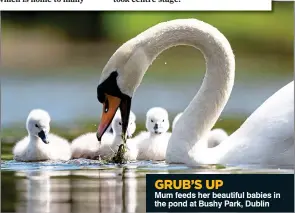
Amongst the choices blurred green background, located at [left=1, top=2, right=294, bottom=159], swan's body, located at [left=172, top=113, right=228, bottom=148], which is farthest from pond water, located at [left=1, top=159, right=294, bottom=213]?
swan's body, located at [left=172, top=113, right=228, bottom=148]

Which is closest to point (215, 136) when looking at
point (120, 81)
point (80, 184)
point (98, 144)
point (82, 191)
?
point (98, 144)

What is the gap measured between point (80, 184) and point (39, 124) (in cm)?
108

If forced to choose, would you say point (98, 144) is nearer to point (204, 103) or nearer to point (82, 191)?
point (204, 103)

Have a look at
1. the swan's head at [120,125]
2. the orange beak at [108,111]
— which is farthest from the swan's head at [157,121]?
the orange beak at [108,111]

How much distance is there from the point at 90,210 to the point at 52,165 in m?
1.14

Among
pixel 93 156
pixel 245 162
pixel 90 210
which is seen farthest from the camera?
pixel 93 156

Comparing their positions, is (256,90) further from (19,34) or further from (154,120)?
(19,34)

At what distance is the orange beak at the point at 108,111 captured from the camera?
30.5 feet

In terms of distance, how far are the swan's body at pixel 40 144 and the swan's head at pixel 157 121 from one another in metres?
0.54

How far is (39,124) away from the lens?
32.8ft

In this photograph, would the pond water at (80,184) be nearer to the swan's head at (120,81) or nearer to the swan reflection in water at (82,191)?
the swan reflection in water at (82,191)

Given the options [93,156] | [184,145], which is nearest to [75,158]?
[93,156]

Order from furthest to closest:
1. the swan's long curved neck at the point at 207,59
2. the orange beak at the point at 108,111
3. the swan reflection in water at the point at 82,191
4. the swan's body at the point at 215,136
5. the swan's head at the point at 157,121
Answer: the swan's body at the point at 215,136 → the swan's head at the point at 157,121 → the swan's long curved neck at the point at 207,59 → the orange beak at the point at 108,111 → the swan reflection in water at the point at 82,191

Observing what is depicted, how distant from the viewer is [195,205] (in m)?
8.99
